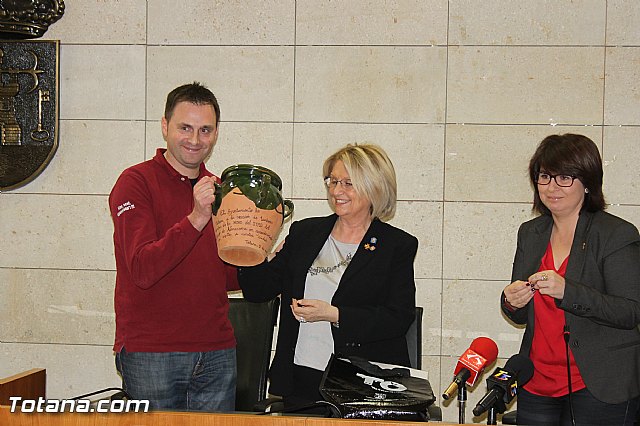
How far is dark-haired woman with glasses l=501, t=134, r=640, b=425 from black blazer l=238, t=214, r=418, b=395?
341mm

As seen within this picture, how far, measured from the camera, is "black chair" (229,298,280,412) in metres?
2.94

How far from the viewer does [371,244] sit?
2.59 metres

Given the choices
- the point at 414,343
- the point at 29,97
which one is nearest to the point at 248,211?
the point at 414,343

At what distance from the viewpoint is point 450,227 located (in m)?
3.60

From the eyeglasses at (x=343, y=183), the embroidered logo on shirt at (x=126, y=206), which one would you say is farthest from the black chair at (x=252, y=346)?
the embroidered logo on shirt at (x=126, y=206)

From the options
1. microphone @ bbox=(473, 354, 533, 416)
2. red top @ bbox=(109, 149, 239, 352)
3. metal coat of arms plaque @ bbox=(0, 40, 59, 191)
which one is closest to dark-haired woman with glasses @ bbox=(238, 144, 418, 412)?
red top @ bbox=(109, 149, 239, 352)

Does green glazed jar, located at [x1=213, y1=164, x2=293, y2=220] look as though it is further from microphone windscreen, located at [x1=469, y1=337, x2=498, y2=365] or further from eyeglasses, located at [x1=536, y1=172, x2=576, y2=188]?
eyeglasses, located at [x1=536, y1=172, x2=576, y2=188]

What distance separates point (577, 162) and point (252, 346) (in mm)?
1297

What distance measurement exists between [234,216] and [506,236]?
71.0 inches

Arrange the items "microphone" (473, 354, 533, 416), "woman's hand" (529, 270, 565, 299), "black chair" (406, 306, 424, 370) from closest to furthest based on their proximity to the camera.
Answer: "microphone" (473, 354, 533, 416)
"woman's hand" (529, 270, 565, 299)
"black chair" (406, 306, 424, 370)

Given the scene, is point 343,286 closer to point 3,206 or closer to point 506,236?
point 506,236

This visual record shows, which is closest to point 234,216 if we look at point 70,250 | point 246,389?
point 246,389

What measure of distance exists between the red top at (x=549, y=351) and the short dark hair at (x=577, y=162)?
0.69ft

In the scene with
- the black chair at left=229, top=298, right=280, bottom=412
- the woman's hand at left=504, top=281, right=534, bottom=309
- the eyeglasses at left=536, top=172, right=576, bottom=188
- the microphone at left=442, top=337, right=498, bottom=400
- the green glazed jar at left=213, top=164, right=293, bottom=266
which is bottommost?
the black chair at left=229, top=298, right=280, bottom=412
